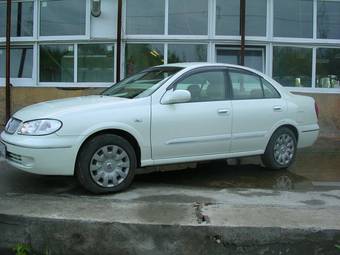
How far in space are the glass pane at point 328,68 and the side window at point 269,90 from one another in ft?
14.1

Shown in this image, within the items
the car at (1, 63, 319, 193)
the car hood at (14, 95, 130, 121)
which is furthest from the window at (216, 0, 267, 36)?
the car hood at (14, 95, 130, 121)

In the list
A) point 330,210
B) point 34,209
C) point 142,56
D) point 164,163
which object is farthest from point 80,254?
point 142,56

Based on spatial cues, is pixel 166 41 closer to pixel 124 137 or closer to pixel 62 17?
pixel 62 17

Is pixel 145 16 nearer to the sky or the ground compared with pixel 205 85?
nearer to the sky

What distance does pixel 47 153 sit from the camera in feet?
19.9

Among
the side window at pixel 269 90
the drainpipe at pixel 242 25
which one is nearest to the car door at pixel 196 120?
the side window at pixel 269 90

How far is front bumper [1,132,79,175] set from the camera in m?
6.07

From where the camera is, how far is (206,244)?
16.6 feet

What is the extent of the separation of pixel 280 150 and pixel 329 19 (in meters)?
5.02

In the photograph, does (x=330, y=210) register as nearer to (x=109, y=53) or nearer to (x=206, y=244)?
(x=206, y=244)

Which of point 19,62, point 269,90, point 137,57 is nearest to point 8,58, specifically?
point 19,62

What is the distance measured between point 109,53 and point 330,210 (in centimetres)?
701

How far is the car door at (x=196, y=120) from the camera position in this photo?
22.1 feet

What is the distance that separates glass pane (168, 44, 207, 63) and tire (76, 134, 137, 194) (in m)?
5.31
